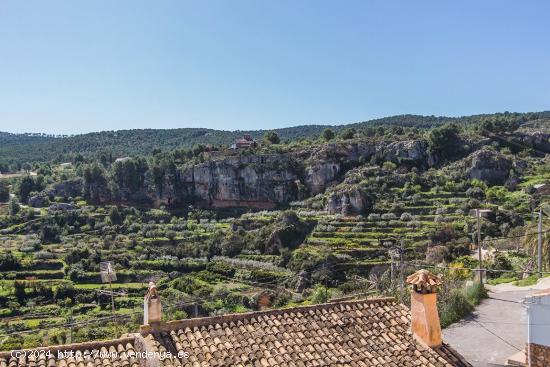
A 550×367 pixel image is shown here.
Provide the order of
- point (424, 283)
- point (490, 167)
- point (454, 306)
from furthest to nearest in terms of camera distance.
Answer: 1. point (490, 167)
2. point (454, 306)
3. point (424, 283)

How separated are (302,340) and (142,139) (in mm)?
146671

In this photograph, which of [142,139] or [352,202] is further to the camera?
[142,139]

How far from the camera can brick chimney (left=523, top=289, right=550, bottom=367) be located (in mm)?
9711

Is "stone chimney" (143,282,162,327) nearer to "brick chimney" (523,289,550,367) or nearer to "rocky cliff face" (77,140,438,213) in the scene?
"brick chimney" (523,289,550,367)

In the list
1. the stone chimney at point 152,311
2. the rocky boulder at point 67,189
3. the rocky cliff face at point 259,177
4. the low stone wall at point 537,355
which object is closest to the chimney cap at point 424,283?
the low stone wall at point 537,355

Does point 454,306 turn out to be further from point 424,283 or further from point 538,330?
point 424,283

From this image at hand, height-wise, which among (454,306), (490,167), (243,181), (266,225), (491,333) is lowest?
(266,225)

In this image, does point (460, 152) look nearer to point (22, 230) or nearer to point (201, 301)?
point (201, 301)

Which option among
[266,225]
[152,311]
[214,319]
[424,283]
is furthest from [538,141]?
[152,311]

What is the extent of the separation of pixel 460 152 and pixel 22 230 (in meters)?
60.0

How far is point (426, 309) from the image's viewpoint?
33.3 ft

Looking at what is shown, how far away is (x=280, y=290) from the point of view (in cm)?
4250

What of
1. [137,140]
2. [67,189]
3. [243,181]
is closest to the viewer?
[243,181]

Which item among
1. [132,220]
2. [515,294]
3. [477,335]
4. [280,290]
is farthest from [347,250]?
[132,220]
